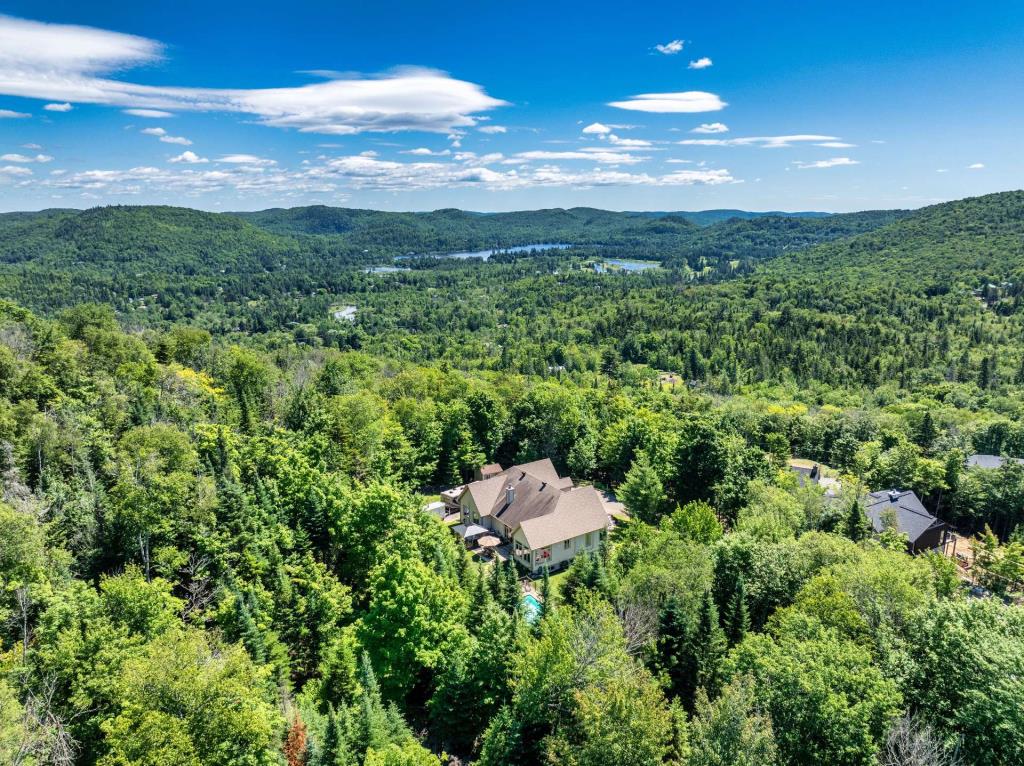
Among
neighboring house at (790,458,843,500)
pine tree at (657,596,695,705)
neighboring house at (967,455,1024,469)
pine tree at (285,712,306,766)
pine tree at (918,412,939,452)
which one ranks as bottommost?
neighboring house at (790,458,843,500)

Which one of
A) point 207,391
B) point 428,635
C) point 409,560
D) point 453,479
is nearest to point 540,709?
point 428,635

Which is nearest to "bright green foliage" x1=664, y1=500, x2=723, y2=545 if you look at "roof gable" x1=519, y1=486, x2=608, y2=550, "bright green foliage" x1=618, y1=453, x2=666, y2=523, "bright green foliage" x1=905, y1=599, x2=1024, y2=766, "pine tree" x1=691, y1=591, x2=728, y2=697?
"bright green foliage" x1=618, y1=453, x2=666, y2=523

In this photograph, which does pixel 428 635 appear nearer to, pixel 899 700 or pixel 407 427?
pixel 899 700

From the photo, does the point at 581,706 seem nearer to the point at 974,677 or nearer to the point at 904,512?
the point at 974,677

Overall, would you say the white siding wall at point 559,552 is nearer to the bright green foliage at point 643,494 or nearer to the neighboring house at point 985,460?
the bright green foliage at point 643,494

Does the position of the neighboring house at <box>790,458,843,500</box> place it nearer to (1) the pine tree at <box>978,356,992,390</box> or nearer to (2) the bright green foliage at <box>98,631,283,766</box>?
(2) the bright green foliage at <box>98,631,283,766</box>

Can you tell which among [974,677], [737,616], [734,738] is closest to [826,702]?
[734,738]
